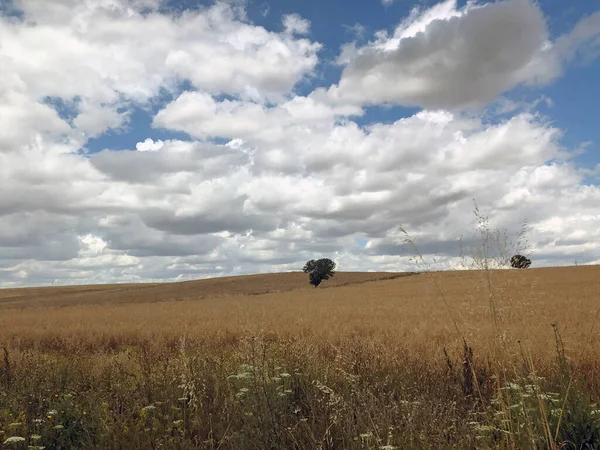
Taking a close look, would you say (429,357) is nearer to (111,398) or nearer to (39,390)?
(111,398)

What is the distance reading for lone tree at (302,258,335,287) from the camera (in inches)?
2761

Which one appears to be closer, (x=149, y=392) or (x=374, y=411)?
→ (x=374, y=411)

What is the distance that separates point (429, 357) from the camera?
353 inches

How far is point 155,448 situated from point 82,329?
15.0 metres

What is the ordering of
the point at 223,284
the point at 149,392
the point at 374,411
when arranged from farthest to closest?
1. the point at 223,284
2. the point at 149,392
3. the point at 374,411

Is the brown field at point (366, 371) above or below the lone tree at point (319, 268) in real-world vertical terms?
below

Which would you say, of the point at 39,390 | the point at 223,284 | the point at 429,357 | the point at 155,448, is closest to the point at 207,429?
the point at 155,448

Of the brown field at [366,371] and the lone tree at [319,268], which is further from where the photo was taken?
the lone tree at [319,268]

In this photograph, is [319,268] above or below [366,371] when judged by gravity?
above

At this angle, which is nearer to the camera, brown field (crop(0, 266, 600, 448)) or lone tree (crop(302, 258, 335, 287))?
brown field (crop(0, 266, 600, 448))

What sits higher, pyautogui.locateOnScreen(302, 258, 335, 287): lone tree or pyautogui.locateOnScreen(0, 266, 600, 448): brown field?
pyautogui.locateOnScreen(302, 258, 335, 287): lone tree

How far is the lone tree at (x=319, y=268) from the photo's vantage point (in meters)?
70.1

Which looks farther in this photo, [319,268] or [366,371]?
[319,268]

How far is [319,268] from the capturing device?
70125 mm
